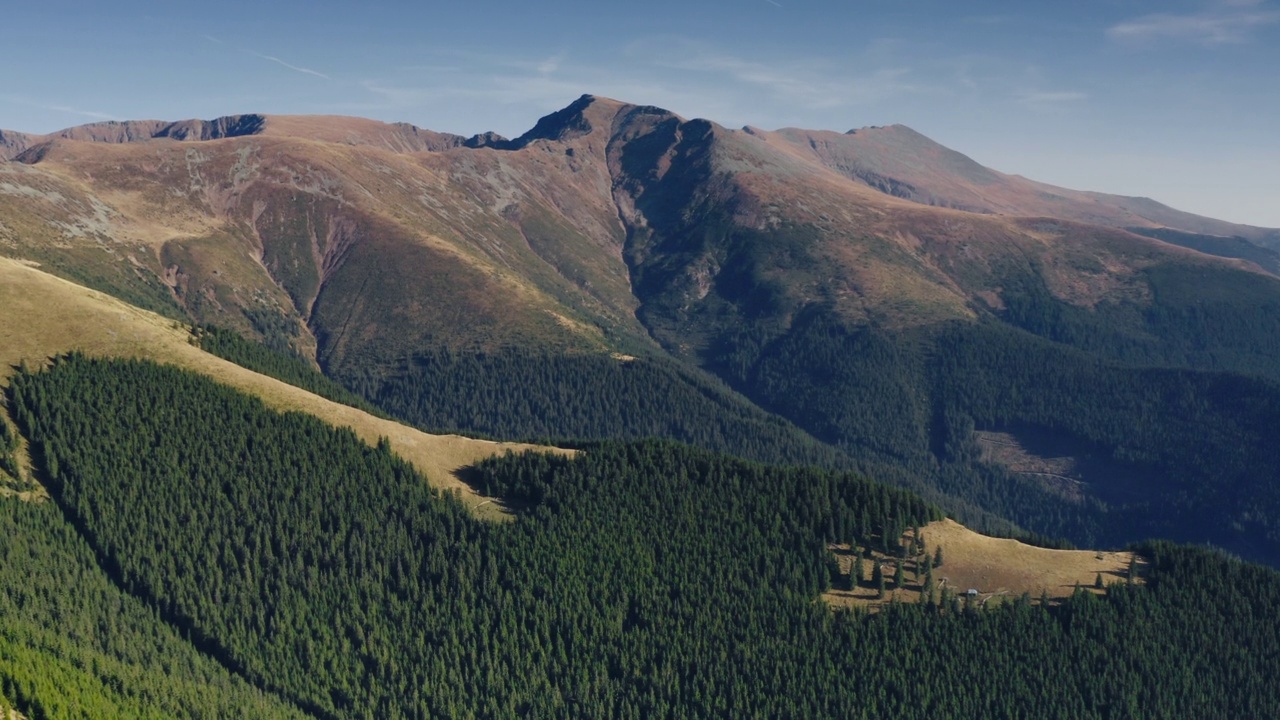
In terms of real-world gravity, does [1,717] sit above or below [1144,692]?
above

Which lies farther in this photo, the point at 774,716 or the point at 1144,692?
the point at 1144,692

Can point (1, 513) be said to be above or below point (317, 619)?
above

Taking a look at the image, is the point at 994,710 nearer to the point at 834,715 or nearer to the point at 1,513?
the point at 834,715

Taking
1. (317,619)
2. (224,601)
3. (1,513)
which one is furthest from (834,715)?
(1,513)

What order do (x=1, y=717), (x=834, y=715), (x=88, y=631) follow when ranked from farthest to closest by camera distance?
(x=834, y=715)
(x=88, y=631)
(x=1, y=717)

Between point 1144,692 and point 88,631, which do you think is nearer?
point 88,631

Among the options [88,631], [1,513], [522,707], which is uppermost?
[1,513]

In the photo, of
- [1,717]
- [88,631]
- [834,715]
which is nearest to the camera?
[1,717]

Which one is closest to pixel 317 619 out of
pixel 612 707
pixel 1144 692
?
pixel 612 707

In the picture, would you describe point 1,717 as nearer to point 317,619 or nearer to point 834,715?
point 317,619
